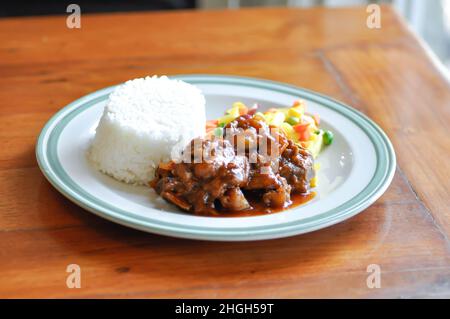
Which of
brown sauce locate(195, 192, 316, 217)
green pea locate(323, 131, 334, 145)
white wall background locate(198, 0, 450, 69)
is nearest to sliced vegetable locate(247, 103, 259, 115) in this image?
green pea locate(323, 131, 334, 145)

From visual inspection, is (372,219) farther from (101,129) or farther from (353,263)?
(101,129)

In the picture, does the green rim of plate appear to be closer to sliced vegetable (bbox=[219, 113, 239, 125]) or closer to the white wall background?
sliced vegetable (bbox=[219, 113, 239, 125])

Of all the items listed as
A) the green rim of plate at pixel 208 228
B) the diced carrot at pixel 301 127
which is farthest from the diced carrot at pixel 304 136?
the green rim of plate at pixel 208 228

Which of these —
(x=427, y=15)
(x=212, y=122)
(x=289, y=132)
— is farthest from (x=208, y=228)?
(x=427, y=15)

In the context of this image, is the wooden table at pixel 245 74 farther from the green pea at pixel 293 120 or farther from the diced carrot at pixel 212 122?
the diced carrot at pixel 212 122

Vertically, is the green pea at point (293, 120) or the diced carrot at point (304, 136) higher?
the green pea at point (293, 120)

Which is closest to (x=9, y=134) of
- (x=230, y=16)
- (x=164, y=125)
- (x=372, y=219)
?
(x=164, y=125)
